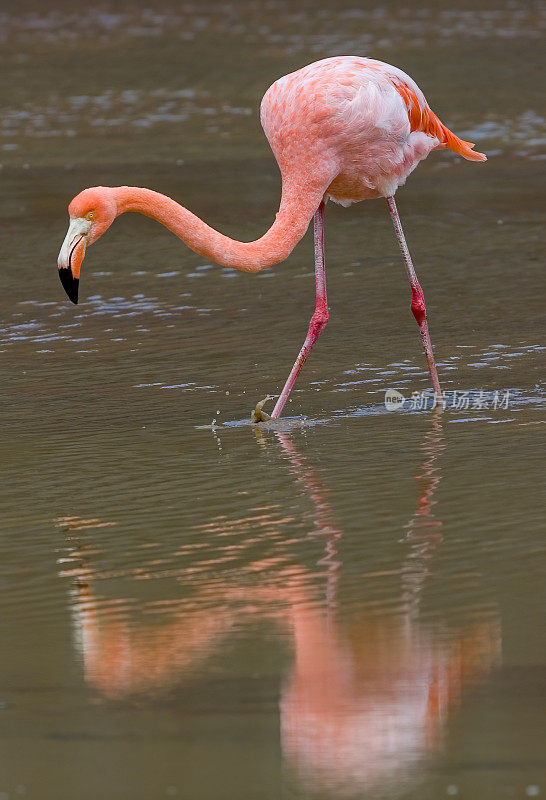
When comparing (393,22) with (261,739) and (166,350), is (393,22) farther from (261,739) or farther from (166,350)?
(261,739)

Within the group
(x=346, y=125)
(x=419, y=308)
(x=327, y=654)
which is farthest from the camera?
(x=419, y=308)

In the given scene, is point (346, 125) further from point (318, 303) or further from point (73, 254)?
point (73, 254)

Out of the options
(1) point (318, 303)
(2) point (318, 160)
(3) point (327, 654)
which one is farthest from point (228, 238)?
(3) point (327, 654)

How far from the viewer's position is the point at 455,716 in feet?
13.4

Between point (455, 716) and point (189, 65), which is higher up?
point (455, 716)

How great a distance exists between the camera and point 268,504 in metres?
6.14

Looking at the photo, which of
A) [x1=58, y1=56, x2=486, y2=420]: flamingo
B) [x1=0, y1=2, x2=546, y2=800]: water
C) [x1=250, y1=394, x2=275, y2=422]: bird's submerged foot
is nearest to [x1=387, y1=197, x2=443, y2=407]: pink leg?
[x1=58, y1=56, x2=486, y2=420]: flamingo

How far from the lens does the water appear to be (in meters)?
4.04

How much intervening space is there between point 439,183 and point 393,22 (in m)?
11.7

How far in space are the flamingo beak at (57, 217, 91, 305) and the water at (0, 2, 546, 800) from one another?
2.82 ft

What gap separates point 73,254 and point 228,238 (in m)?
0.83

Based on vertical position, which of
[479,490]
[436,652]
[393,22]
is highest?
[436,652]

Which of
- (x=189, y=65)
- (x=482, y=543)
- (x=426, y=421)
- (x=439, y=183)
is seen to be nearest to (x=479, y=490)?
(x=482, y=543)

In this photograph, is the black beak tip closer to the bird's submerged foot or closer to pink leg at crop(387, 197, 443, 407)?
the bird's submerged foot
